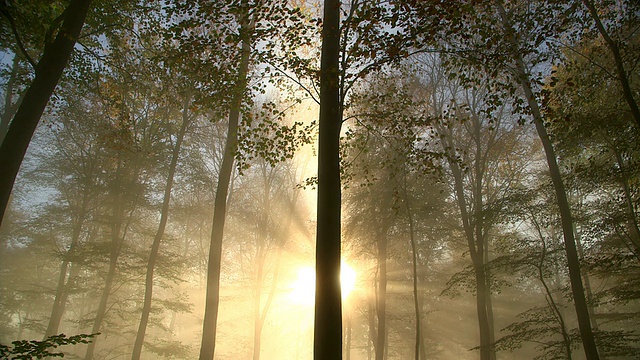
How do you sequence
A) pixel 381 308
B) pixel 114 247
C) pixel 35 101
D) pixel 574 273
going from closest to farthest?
pixel 35 101, pixel 574 273, pixel 114 247, pixel 381 308

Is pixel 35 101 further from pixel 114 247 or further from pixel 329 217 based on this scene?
pixel 114 247

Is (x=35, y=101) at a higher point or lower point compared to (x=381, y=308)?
higher

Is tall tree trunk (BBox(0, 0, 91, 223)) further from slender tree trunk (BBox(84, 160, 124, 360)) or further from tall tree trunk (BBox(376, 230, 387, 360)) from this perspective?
tall tree trunk (BBox(376, 230, 387, 360))

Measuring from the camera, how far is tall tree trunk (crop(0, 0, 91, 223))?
5.96 meters

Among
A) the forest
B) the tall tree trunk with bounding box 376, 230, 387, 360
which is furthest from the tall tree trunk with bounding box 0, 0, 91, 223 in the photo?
the tall tree trunk with bounding box 376, 230, 387, 360

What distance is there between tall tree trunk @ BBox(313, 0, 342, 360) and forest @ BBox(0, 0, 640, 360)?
1.2 inches

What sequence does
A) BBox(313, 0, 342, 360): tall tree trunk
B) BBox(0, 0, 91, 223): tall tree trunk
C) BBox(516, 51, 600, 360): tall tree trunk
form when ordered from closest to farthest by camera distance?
BBox(313, 0, 342, 360): tall tree trunk
BBox(0, 0, 91, 223): tall tree trunk
BBox(516, 51, 600, 360): tall tree trunk

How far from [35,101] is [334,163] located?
5466 millimetres

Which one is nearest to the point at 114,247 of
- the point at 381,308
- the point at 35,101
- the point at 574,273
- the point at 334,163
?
the point at 35,101

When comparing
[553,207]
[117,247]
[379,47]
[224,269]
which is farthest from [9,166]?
[224,269]

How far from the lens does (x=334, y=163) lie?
591 cm

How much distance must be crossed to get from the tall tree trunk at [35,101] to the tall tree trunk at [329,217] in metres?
4.86

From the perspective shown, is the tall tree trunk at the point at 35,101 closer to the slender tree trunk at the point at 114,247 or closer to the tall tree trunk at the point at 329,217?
the tall tree trunk at the point at 329,217

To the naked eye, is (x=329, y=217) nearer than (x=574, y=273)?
Yes
